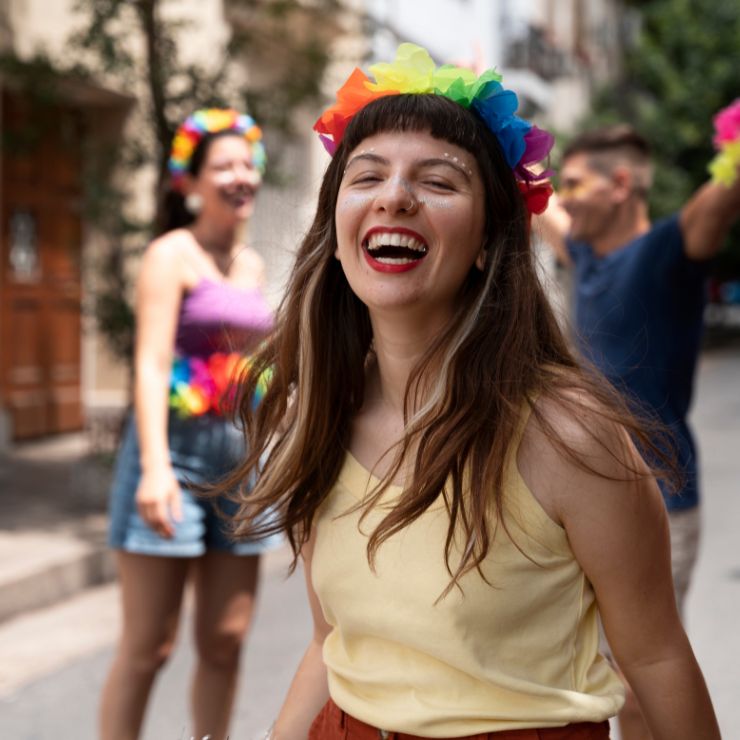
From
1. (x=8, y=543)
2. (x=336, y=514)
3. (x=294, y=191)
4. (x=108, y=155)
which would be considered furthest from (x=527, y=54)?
(x=336, y=514)

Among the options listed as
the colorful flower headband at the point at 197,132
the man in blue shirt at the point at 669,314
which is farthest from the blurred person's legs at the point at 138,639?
the man in blue shirt at the point at 669,314

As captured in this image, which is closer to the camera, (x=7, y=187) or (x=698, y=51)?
(x=7, y=187)

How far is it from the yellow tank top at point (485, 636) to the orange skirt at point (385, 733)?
1 centimetres

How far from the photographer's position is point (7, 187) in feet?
32.9

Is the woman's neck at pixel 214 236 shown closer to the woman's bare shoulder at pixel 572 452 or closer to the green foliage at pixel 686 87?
the woman's bare shoulder at pixel 572 452

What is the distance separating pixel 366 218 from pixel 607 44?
97.0 feet

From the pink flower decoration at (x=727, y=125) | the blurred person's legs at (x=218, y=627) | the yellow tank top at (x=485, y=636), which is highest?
the pink flower decoration at (x=727, y=125)

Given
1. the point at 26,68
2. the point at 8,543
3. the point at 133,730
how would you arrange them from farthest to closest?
1. the point at 26,68
2. the point at 8,543
3. the point at 133,730

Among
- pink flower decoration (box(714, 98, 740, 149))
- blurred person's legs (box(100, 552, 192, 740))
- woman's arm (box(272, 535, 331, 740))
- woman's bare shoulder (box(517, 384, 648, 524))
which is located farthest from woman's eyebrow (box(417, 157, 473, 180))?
pink flower decoration (box(714, 98, 740, 149))

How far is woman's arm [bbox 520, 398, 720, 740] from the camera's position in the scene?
1.75 m

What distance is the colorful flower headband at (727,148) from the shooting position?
11.2 feet

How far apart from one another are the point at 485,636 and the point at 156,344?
196 centimetres

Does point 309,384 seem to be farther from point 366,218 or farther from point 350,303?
point 366,218

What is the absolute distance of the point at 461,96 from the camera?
6.40 ft
